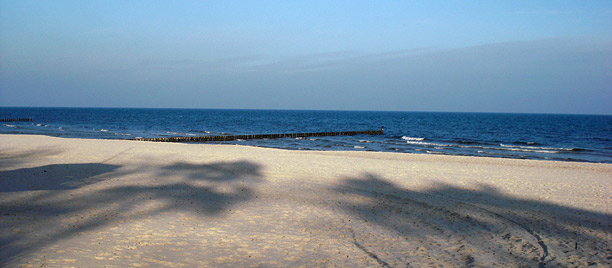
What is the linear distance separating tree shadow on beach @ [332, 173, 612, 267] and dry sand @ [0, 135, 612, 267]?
3 centimetres

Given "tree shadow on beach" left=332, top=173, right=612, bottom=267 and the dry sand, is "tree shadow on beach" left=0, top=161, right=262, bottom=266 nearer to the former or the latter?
the dry sand

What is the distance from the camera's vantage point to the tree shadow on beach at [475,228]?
7.76 meters

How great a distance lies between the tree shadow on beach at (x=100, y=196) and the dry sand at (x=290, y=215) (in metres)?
0.04

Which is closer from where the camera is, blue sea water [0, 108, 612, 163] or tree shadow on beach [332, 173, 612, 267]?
tree shadow on beach [332, 173, 612, 267]

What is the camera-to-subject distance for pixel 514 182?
15.3m

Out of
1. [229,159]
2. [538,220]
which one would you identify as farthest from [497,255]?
[229,159]

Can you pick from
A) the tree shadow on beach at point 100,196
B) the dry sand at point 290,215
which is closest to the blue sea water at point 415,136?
the dry sand at point 290,215

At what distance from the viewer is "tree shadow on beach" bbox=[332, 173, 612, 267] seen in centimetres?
776

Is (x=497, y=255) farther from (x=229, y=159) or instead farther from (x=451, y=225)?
(x=229, y=159)

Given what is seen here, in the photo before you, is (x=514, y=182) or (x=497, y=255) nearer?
(x=497, y=255)

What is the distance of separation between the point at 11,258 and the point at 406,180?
38.8 ft

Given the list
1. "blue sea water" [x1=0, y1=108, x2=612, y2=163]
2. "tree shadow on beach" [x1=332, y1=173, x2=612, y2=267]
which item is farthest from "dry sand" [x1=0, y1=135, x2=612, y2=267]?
"blue sea water" [x1=0, y1=108, x2=612, y2=163]

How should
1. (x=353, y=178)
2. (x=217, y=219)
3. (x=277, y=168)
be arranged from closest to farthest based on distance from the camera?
(x=217, y=219)
(x=353, y=178)
(x=277, y=168)

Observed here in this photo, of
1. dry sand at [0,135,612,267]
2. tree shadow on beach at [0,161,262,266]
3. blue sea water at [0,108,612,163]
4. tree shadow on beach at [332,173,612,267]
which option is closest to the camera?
dry sand at [0,135,612,267]
